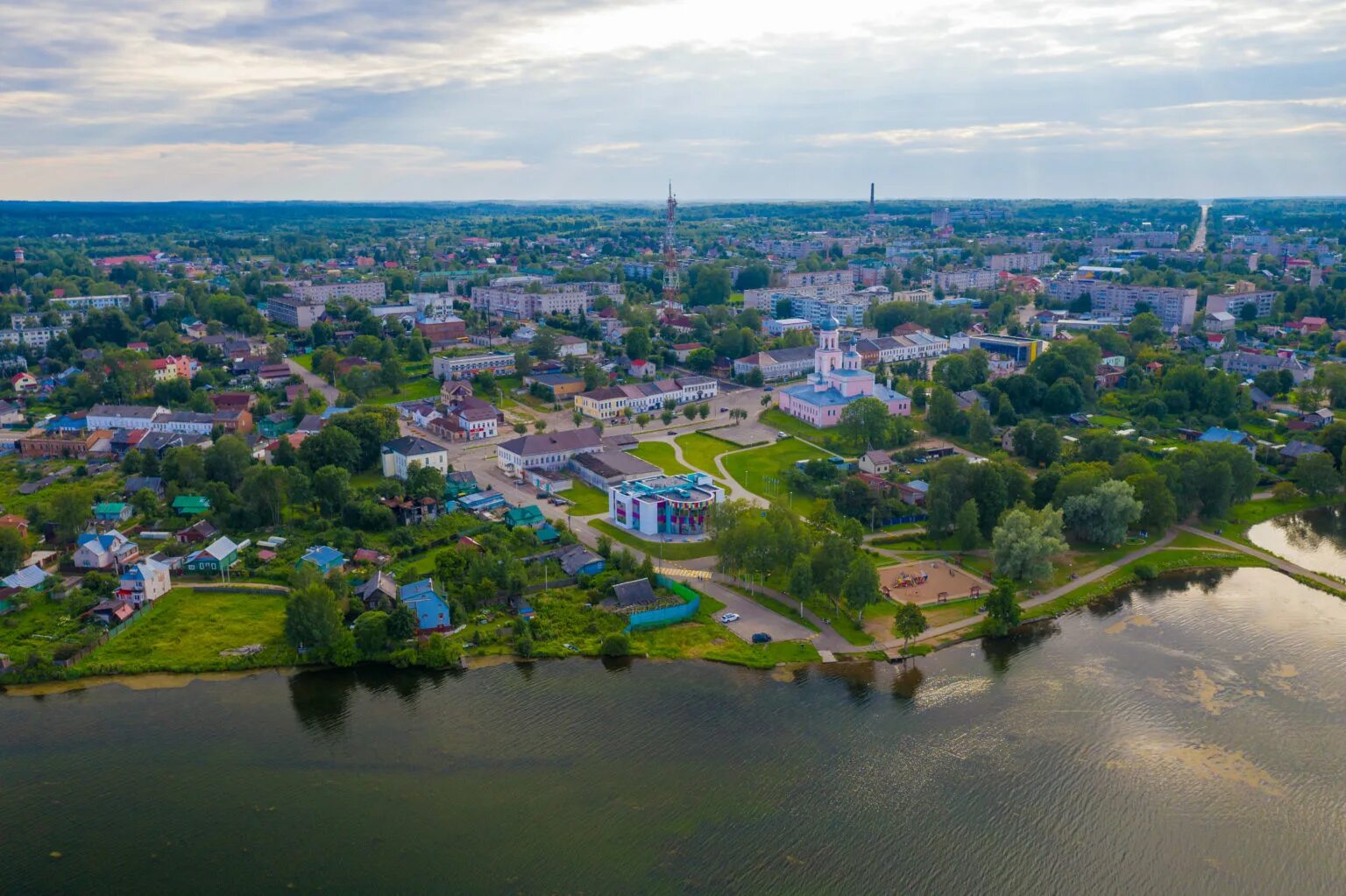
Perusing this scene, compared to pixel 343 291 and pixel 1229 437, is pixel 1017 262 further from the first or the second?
pixel 1229 437

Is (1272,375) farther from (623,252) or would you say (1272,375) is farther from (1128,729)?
(623,252)

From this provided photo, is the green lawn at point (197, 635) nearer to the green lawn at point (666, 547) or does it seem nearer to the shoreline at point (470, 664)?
the shoreline at point (470, 664)

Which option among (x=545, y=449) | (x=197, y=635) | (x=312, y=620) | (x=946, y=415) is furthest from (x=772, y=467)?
(x=197, y=635)

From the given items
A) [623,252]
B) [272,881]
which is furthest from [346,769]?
[623,252]

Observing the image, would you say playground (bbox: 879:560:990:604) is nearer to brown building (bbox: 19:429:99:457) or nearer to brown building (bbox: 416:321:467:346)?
brown building (bbox: 19:429:99:457)

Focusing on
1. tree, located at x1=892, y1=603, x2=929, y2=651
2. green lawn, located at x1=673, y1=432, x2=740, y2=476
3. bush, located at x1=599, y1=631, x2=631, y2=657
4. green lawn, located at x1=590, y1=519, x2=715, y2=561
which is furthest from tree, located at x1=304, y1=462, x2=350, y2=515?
tree, located at x1=892, y1=603, x2=929, y2=651
